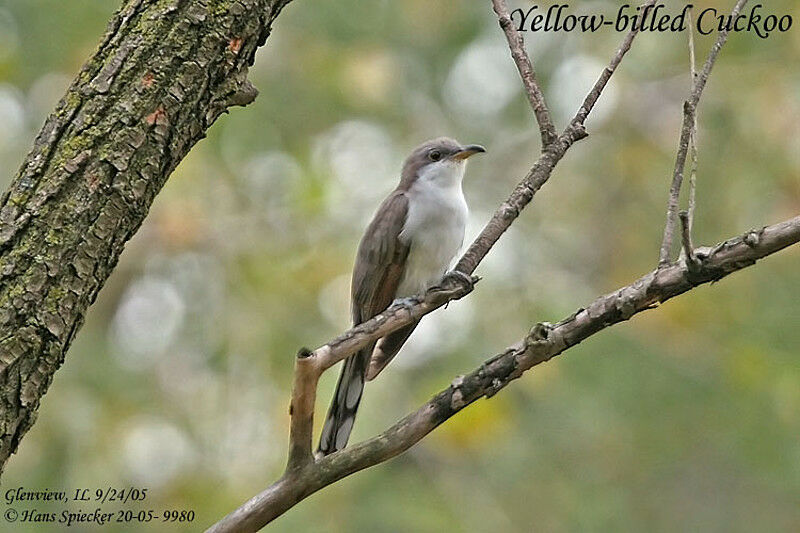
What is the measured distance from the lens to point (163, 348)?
7.54 m

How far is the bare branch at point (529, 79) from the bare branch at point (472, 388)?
0.70 m

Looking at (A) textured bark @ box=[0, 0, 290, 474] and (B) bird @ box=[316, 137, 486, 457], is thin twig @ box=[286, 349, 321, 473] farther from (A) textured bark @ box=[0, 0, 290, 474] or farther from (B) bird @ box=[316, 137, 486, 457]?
(B) bird @ box=[316, 137, 486, 457]

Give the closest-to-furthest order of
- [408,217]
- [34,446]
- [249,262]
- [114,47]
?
1. [114,47]
2. [408,217]
3. [34,446]
4. [249,262]

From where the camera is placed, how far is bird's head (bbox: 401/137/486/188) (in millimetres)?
4969

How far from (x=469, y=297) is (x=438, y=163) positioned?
231 centimetres

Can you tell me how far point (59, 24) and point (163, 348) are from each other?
228 cm

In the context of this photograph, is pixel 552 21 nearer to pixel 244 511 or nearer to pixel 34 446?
pixel 34 446

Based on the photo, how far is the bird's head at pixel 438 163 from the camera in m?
4.97

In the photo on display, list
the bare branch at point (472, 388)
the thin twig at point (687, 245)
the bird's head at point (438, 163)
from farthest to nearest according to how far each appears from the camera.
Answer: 1. the bird's head at point (438, 163)
2. the bare branch at point (472, 388)
3. the thin twig at point (687, 245)

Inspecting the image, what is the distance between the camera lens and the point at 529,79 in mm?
3061

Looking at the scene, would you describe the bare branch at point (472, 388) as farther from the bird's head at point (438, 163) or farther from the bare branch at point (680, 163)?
the bird's head at point (438, 163)

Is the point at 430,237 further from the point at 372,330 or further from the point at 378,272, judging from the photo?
the point at 372,330

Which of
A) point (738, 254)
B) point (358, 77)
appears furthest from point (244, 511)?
point (358, 77)

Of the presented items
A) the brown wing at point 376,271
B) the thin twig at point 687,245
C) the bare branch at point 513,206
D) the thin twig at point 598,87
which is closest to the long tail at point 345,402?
the brown wing at point 376,271
